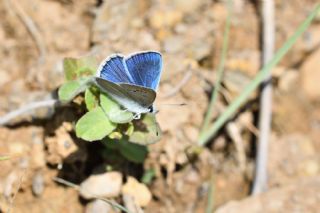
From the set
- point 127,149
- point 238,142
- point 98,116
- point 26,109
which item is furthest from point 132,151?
point 238,142

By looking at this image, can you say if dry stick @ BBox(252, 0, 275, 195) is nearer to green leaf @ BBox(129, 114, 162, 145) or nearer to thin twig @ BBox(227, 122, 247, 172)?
thin twig @ BBox(227, 122, 247, 172)

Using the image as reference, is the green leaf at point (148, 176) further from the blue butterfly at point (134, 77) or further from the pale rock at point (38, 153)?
the blue butterfly at point (134, 77)

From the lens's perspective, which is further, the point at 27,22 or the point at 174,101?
the point at 27,22

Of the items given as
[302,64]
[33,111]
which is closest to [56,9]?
[33,111]

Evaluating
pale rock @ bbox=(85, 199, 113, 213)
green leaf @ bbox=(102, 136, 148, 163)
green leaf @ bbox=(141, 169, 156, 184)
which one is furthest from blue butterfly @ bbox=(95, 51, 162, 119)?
green leaf @ bbox=(141, 169, 156, 184)

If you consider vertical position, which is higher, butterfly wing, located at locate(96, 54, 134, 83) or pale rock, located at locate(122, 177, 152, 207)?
butterfly wing, located at locate(96, 54, 134, 83)

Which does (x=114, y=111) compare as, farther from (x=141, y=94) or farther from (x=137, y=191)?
(x=137, y=191)
